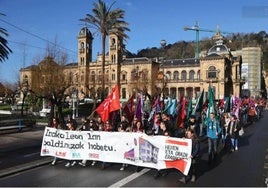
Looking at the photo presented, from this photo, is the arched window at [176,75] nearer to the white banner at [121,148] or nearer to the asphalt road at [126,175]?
the asphalt road at [126,175]

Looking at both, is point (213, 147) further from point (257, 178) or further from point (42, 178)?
point (42, 178)

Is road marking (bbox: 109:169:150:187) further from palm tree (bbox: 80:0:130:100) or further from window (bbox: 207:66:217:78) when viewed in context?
window (bbox: 207:66:217:78)

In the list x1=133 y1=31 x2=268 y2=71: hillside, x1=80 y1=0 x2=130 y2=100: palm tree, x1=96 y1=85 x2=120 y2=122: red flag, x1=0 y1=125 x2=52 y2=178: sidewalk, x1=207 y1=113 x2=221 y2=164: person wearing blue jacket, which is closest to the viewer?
x1=0 y1=125 x2=52 y2=178: sidewalk

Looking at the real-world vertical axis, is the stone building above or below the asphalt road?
above

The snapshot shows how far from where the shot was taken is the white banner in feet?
32.1

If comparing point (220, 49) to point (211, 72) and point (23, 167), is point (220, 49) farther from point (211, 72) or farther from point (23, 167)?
point (23, 167)

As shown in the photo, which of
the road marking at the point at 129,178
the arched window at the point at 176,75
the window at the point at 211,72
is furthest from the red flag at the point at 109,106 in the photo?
the arched window at the point at 176,75

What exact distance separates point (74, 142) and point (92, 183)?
255cm

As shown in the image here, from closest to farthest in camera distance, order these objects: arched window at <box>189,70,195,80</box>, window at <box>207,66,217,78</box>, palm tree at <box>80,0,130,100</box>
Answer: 1. palm tree at <box>80,0,130,100</box>
2. window at <box>207,66,217,78</box>
3. arched window at <box>189,70,195,80</box>

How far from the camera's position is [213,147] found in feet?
40.7

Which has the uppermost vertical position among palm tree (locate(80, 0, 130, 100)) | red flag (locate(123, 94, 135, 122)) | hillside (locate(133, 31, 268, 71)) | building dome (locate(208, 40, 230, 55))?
hillside (locate(133, 31, 268, 71))

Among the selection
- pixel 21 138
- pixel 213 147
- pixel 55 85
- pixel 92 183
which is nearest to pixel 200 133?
pixel 213 147

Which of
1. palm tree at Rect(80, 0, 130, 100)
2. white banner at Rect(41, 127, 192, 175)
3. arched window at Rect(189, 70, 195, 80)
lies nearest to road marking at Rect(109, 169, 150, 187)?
white banner at Rect(41, 127, 192, 175)

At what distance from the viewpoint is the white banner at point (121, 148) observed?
980cm
